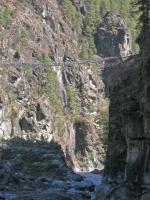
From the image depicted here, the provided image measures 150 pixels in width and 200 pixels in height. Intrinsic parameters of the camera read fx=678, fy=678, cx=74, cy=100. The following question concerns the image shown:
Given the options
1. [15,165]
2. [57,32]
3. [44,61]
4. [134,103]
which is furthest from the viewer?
[57,32]

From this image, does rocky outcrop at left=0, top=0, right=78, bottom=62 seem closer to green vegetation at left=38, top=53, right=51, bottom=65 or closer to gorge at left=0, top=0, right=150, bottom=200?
green vegetation at left=38, top=53, right=51, bottom=65

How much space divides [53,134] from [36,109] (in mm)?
8899

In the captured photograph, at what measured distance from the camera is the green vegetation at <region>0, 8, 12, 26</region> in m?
170

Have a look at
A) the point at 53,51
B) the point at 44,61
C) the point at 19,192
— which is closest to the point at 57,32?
the point at 53,51

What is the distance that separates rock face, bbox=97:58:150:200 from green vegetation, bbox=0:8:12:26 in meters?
106

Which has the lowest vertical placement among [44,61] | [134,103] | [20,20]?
[134,103]

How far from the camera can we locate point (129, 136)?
58469mm

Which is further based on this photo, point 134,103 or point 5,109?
point 5,109

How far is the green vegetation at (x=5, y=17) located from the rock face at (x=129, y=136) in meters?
106

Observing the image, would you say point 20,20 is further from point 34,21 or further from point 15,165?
point 15,165

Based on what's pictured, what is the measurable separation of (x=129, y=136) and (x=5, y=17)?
385 ft

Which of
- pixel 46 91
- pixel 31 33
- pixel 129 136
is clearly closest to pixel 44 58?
pixel 31 33

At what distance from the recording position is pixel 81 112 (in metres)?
186

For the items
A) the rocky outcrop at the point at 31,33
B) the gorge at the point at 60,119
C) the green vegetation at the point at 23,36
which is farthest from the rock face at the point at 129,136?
the green vegetation at the point at 23,36
